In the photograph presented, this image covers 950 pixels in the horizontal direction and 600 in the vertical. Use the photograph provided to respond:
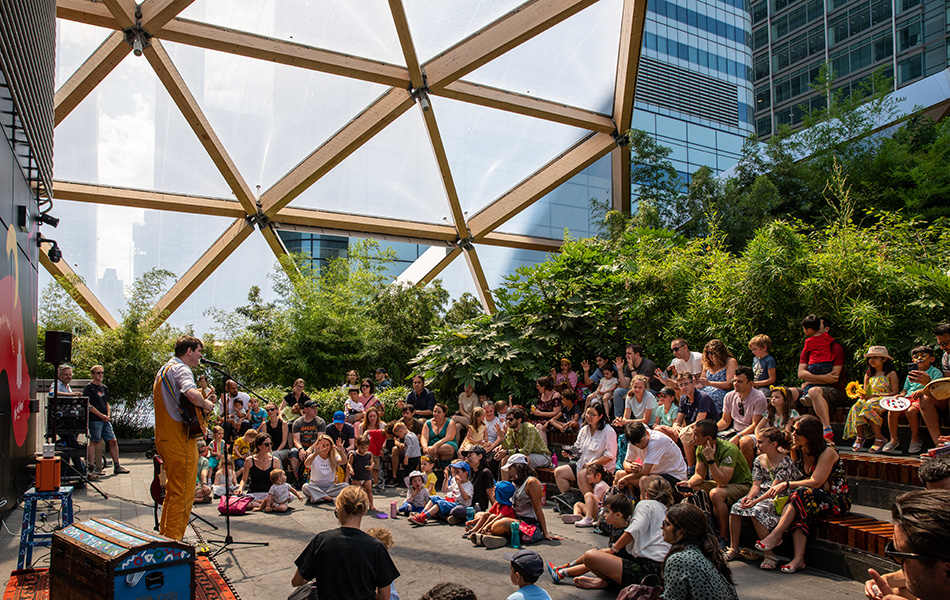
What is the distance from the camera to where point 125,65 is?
422 inches

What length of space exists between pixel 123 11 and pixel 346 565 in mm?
9529

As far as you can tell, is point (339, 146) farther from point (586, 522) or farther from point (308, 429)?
point (586, 522)

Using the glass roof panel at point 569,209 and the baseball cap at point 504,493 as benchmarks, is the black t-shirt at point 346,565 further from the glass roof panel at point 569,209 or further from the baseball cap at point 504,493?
the glass roof panel at point 569,209

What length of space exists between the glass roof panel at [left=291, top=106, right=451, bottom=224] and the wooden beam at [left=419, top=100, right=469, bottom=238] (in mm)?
179

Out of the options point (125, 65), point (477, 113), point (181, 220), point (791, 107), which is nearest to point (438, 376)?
point (477, 113)

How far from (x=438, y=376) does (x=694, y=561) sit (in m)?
7.68

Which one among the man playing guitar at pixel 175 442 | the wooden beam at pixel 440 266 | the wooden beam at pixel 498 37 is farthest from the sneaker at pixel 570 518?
the wooden beam at pixel 440 266

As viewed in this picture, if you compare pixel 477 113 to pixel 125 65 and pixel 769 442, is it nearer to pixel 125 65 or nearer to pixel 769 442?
pixel 125 65

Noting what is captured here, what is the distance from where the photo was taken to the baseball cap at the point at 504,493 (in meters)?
5.91

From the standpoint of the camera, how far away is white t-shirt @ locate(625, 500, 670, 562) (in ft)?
14.4

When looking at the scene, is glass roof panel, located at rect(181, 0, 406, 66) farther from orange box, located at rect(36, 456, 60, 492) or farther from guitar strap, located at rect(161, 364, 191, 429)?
orange box, located at rect(36, 456, 60, 492)

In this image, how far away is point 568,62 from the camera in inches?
A: 483

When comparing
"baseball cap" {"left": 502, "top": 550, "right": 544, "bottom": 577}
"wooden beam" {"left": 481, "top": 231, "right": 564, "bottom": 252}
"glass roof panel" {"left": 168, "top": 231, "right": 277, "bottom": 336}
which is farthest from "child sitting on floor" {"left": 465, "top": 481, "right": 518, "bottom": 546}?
"wooden beam" {"left": 481, "top": 231, "right": 564, "bottom": 252}

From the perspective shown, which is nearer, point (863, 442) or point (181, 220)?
point (863, 442)
